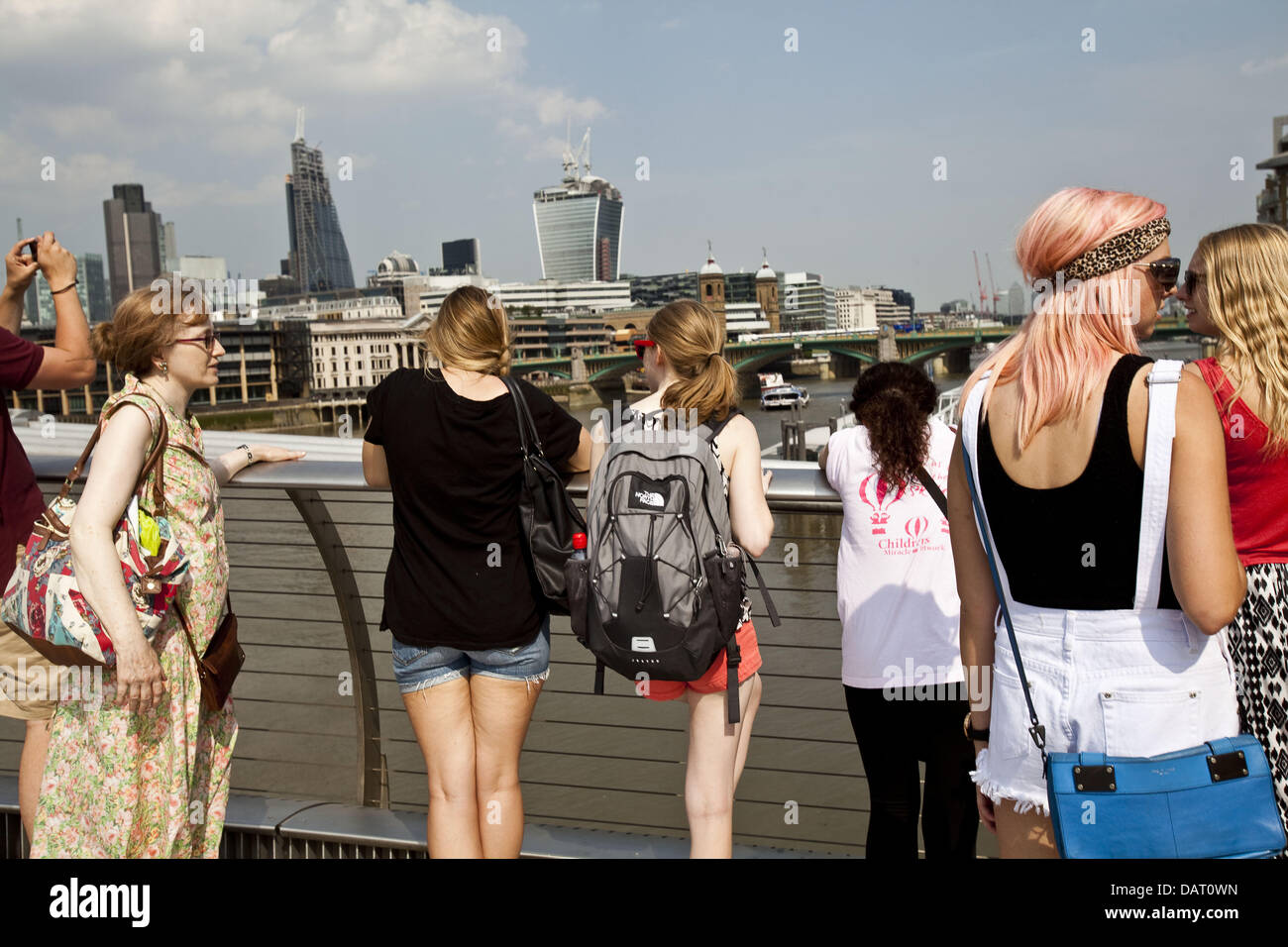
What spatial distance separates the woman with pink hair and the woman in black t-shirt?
0.88 meters

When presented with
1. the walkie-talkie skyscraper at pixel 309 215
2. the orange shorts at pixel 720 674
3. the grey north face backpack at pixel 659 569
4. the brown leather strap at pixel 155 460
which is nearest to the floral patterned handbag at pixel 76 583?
the brown leather strap at pixel 155 460

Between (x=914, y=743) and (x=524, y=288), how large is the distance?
376 ft

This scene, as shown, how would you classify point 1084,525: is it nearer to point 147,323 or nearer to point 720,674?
point 720,674

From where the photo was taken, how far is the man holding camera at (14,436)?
1.98 meters

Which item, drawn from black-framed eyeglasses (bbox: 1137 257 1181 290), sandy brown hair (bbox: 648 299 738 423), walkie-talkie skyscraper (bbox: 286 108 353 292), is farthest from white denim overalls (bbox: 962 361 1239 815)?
walkie-talkie skyscraper (bbox: 286 108 353 292)

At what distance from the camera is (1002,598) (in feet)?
4.62

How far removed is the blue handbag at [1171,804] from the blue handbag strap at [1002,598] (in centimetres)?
7

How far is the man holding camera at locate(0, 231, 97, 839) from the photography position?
1982 millimetres

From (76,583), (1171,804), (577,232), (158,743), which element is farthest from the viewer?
(577,232)

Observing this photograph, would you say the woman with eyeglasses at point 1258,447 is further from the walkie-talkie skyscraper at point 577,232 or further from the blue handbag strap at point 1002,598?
the walkie-talkie skyscraper at point 577,232

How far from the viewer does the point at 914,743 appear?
221 centimetres

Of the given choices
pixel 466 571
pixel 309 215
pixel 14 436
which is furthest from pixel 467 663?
pixel 309 215

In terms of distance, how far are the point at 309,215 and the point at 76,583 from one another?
168m
